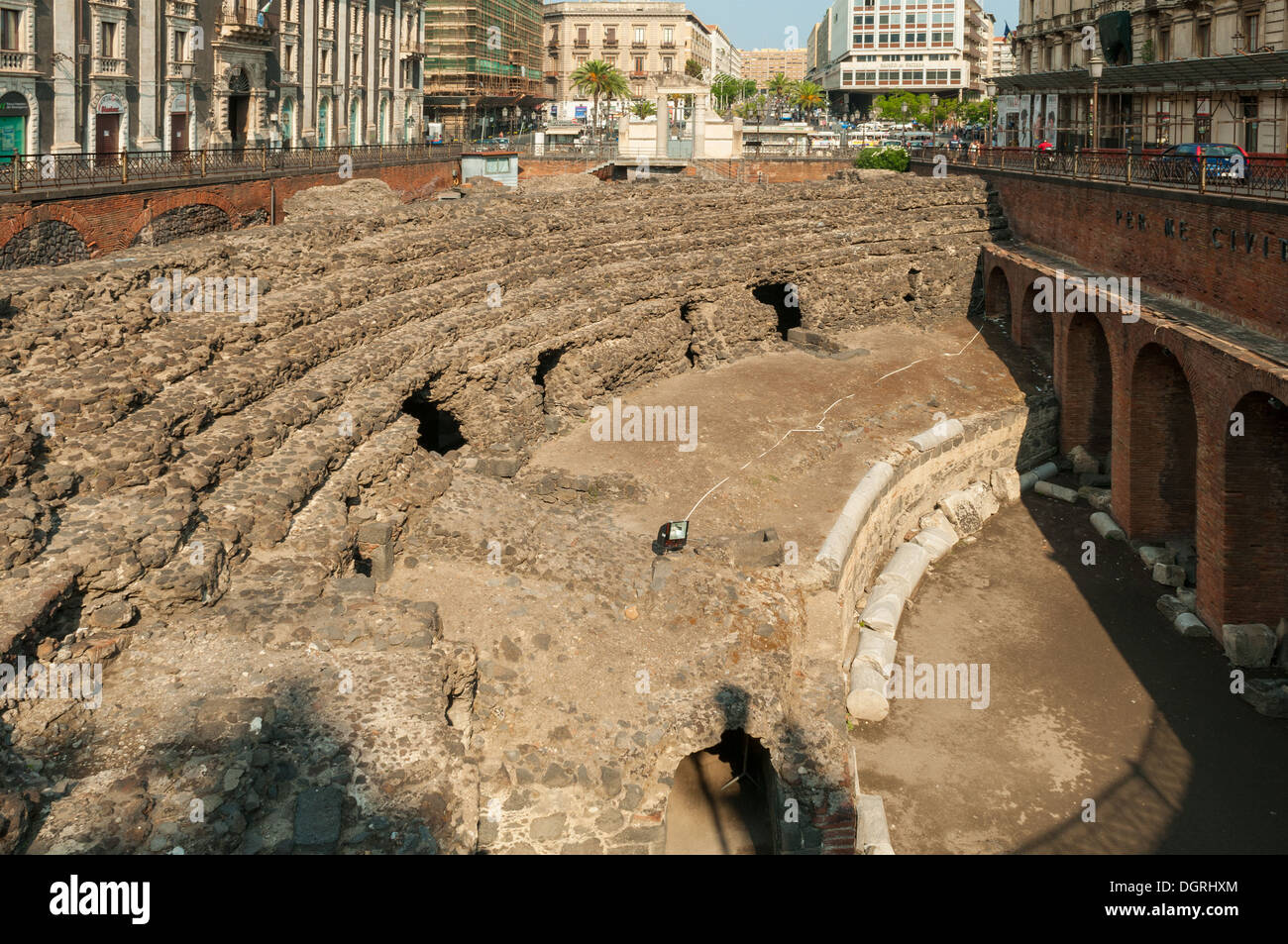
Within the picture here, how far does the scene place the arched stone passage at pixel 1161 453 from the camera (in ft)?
65.9

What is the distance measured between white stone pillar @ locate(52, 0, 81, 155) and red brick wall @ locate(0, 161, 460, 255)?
5.39 meters

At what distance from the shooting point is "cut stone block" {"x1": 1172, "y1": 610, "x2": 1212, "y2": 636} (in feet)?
54.9

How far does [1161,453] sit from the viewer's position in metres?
20.1

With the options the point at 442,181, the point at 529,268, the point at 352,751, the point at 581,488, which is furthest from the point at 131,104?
the point at 352,751

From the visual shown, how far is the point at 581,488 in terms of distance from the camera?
56.1 feet

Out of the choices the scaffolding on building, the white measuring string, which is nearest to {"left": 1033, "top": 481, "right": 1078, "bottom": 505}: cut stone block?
the white measuring string

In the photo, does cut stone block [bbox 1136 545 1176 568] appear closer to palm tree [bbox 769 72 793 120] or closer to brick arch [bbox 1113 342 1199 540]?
brick arch [bbox 1113 342 1199 540]

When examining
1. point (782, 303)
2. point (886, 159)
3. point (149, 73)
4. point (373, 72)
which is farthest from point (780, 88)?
point (782, 303)

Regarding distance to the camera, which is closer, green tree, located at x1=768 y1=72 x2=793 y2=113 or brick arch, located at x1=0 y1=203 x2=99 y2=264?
brick arch, located at x1=0 y1=203 x2=99 y2=264

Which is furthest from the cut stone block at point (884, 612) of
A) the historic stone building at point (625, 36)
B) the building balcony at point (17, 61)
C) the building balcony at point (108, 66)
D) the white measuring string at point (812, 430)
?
the historic stone building at point (625, 36)

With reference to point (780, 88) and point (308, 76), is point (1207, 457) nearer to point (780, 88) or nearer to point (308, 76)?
point (308, 76)

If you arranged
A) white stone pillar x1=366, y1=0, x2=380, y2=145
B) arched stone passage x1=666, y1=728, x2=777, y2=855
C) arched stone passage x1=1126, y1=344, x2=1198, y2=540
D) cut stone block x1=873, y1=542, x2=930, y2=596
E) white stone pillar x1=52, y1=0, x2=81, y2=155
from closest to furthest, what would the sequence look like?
arched stone passage x1=666, y1=728, x2=777, y2=855 < cut stone block x1=873, y1=542, x2=930, y2=596 < arched stone passage x1=1126, y1=344, x2=1198, y2=540 < white stone pillar x1=52, y1=0, x2=81, y2=155 < white stone pillar x1=366, y1=0, x2=380, y2=145

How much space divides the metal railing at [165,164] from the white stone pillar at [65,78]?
2.32 m

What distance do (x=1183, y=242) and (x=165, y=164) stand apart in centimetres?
2157
